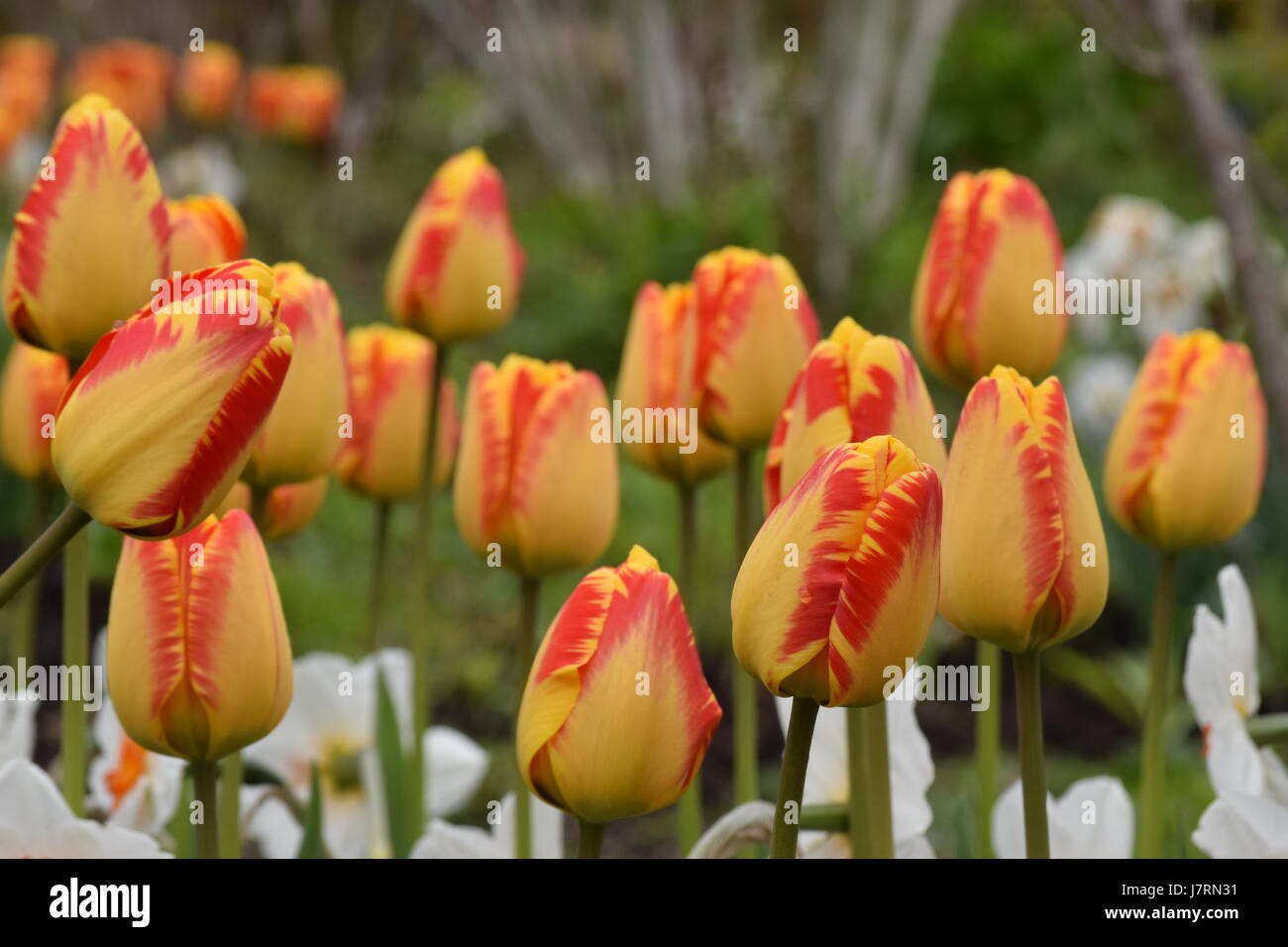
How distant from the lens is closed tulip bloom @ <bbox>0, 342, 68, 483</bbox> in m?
1.14

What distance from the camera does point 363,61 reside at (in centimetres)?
776

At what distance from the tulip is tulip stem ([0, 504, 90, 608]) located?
14.8 inches

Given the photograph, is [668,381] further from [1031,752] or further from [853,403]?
[1031,752]

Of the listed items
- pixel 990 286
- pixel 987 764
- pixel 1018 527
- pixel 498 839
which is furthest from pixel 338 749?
pixel 1018 527

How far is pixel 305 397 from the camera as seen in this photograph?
3.15 ft

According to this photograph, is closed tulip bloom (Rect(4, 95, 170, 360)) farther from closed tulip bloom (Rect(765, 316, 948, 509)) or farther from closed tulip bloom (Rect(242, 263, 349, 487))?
closed tulip bloom (Rect(765, 316, 948, 509))

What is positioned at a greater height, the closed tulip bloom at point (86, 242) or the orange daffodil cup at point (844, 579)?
the closed tulip bloom at point (86, 242)

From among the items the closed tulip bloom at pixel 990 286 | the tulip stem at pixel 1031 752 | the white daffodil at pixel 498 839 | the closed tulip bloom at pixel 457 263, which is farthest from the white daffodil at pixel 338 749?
the tulip stem at pixel 1031 752

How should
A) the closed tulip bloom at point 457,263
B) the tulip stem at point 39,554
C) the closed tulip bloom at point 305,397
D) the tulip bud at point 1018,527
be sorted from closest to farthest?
the tulip stem at point 39,554 < the tulip bud at point 1018,527 < the closed tulip bloom at point 305,397 < the closed tulip bloom at point 457,263

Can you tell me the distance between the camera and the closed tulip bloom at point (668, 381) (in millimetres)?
1079

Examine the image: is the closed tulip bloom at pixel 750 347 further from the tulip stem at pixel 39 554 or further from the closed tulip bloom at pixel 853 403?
the tulip stem at pixel 39 554
